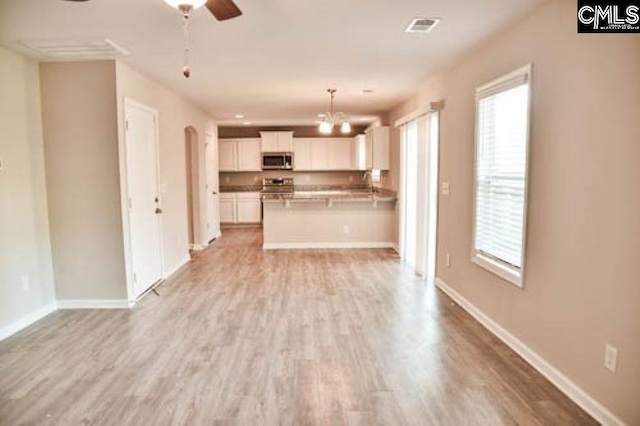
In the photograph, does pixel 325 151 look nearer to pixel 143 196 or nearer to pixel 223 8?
pixel 143 196

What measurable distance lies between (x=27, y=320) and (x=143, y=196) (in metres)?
1.59

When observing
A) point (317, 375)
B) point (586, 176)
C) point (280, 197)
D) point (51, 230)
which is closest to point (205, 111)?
point (280, 197)

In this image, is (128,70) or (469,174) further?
(128,70)

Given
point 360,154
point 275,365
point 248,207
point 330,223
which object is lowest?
point 275,365

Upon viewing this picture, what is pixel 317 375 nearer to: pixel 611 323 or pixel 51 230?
pixel 611 323

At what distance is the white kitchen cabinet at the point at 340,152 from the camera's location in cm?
961

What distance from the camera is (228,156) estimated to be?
9.65 m

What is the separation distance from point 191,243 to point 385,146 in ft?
12.9

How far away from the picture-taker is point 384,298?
14.0 feet

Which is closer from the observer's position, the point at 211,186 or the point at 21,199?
the point at 21,199

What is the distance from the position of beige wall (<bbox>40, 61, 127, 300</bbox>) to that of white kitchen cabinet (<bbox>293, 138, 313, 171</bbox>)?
595 centimetres

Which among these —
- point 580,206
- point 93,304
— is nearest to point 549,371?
point 580,206

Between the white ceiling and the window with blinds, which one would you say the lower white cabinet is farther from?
the window with blinds

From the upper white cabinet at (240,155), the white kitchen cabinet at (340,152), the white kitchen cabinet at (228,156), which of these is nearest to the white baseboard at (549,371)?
the white kitchen cabinet at (340,152)
